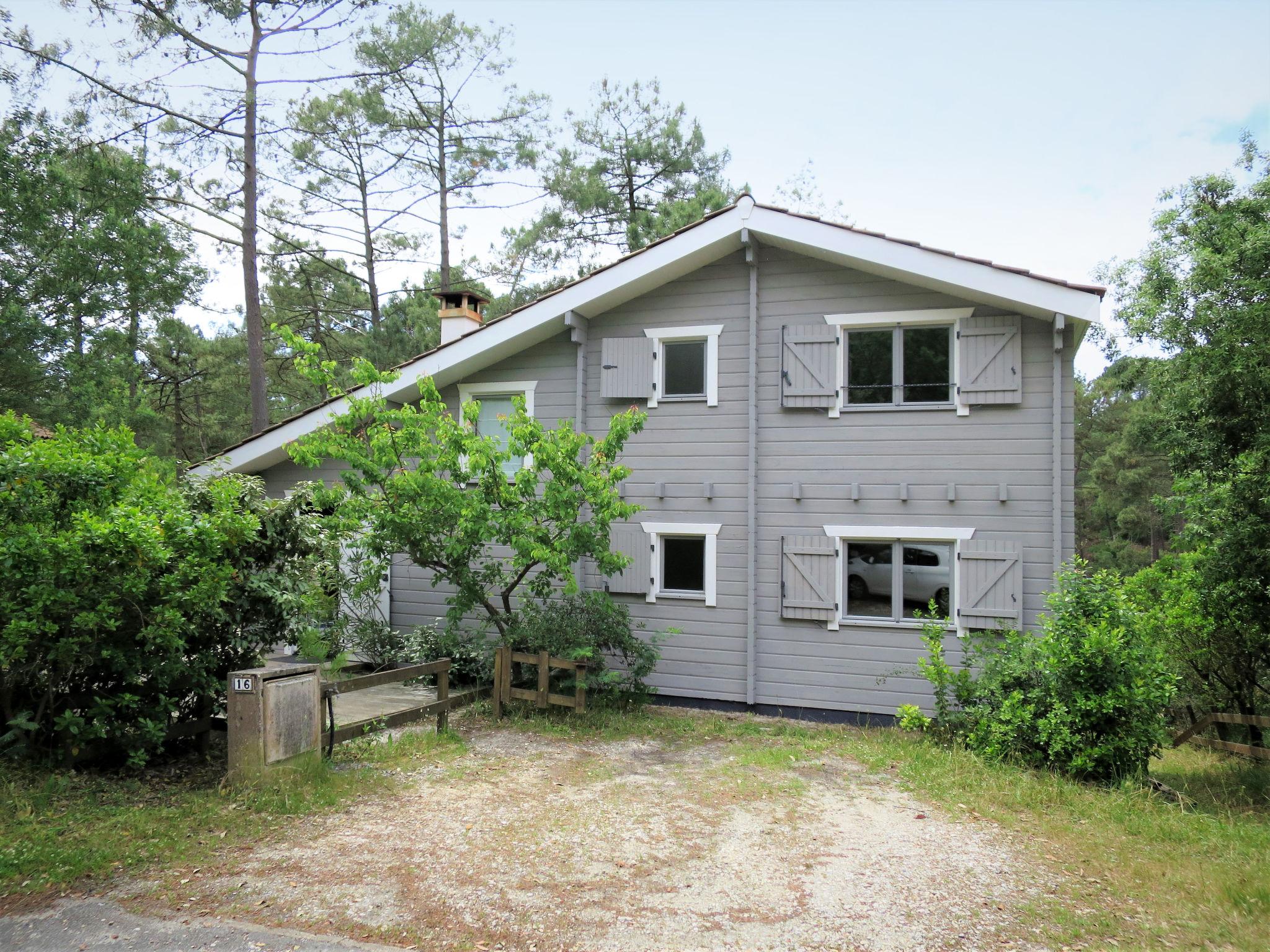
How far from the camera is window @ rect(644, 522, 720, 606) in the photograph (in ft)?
34.8

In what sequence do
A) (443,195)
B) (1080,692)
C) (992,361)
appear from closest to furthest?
1. (1080,692)
2. (992,361)
3. (443,195)

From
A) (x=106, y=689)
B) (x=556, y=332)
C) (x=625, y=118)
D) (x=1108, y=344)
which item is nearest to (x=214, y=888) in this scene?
(x=106, y=689)

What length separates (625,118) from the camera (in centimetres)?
2264

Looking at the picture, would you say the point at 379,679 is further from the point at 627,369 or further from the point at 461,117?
the point at 461,117

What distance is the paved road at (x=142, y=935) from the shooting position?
387 cm

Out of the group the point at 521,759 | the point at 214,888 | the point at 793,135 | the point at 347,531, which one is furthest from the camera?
the point at 793,135

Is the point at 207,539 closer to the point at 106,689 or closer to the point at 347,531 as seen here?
the point at 106,689

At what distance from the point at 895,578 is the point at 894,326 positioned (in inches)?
123

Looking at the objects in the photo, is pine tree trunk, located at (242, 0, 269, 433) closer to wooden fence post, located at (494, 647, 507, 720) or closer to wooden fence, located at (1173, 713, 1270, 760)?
wooden fence post, located at (494, 647, 507, 720)

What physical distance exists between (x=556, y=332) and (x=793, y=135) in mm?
18127

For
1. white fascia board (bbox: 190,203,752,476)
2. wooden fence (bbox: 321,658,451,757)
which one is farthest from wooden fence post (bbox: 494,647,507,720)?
white fascia board (bbox: 190,203,752,476)

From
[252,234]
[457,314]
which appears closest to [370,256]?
[252,234]

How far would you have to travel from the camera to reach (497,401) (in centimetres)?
1177

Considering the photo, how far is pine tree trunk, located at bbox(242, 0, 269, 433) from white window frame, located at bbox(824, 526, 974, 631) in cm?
1202
